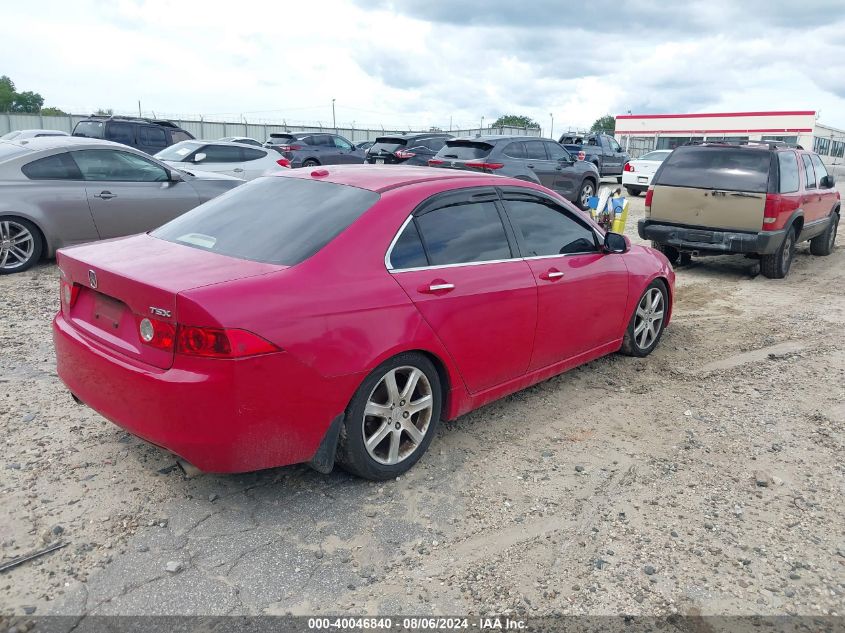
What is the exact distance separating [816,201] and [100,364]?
10.4m

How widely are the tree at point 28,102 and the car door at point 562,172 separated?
86.7m

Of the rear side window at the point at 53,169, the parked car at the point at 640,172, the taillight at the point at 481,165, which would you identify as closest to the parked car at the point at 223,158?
the taillight at the point at 481,165

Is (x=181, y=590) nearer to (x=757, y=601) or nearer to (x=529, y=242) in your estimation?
(x=757, y=601)

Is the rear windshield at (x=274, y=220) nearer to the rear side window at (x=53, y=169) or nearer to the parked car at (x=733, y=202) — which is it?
the rear side window at (x=53, y=169)

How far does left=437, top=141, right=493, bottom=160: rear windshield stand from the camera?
43.8 ft

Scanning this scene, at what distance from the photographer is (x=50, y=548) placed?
3021 millimetres

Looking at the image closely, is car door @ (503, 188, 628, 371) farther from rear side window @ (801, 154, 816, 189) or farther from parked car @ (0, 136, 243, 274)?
rear side window @ (801, 154, 816, 189)

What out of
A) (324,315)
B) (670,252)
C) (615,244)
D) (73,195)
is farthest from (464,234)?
(670,252)

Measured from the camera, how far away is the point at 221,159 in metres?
13.3

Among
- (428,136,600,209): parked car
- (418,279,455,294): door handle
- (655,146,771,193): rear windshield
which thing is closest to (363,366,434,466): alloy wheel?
(418,279,455,294): door handle

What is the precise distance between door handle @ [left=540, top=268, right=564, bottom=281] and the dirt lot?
928 mm

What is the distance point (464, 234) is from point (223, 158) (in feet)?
34.4

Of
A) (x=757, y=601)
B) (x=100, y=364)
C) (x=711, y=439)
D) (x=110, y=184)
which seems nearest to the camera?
(x=757, y=601)

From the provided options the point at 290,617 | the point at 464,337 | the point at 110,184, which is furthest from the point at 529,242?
the point at 110,184
